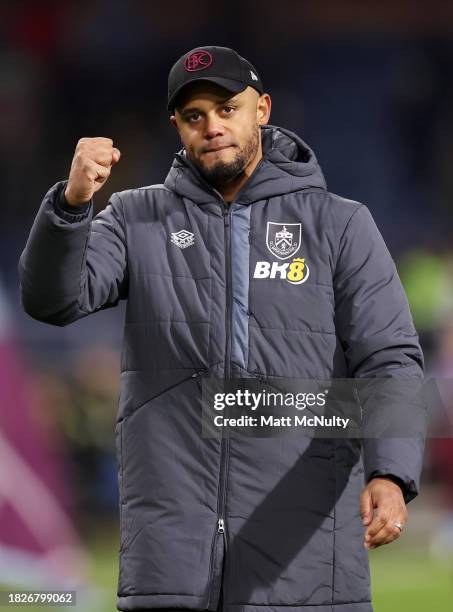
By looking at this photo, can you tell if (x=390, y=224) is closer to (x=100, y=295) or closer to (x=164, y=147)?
(x=164, y=147)

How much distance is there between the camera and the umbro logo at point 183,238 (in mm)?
3154

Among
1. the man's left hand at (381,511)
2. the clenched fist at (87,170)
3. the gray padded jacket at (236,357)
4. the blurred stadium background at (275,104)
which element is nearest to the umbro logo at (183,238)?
the gray padded jacket at (236,357)

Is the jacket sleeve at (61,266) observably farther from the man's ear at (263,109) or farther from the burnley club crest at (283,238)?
the man's ear at (263,109)

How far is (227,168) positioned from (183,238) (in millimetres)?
195

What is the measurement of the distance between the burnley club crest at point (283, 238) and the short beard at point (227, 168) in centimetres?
15

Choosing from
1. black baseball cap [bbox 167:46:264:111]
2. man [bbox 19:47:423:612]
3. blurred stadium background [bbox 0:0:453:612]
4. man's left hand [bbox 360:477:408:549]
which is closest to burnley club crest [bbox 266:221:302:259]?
man [bbox 19:47:423:612]

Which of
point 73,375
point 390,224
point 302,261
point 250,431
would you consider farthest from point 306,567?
point 390,224

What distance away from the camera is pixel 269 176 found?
321 cm

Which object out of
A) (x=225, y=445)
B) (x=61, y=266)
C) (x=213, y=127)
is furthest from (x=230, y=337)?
(x=213, y=127)

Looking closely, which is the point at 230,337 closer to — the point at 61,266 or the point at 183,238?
the point at 183,238

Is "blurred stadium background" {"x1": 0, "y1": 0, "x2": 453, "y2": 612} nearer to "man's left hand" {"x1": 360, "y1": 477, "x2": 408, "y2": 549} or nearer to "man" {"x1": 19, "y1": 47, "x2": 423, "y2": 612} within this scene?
"man" {"x1": 19, "y1": 47, "x2": 423, "y2": 612}

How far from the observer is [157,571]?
9.71 ft

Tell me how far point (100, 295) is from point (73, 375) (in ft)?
22.1

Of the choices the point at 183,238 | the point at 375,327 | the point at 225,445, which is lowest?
the point at 225,445
